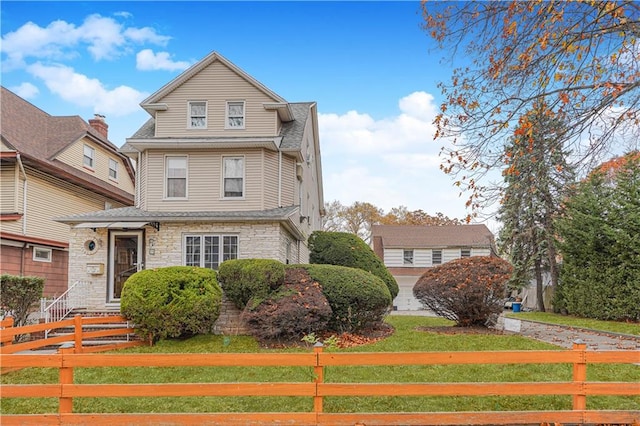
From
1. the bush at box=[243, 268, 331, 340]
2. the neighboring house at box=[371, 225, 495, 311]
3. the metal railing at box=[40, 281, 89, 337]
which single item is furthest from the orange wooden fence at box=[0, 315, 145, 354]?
the neighboring house at box=[371, 225, 495, 311]

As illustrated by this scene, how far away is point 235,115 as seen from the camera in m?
15.5

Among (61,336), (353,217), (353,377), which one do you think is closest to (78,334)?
(61,336)

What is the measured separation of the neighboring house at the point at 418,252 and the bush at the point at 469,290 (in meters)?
18.6

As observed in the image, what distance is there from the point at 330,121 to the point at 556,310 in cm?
1394

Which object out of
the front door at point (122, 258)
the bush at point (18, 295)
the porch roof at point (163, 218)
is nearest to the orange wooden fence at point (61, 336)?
the bush at point (18, 295)

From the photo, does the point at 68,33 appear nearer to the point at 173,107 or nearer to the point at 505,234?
the point at 173,107

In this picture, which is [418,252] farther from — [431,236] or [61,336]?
Result: [61,336]

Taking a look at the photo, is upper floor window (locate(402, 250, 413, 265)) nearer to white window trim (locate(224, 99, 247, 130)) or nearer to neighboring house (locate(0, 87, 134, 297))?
neighboring house (locate(0, 87, 134, 297))

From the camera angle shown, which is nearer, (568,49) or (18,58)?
(568,49)

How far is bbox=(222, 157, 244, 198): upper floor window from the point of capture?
595 inches

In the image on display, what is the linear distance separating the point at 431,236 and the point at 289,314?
2312 cm

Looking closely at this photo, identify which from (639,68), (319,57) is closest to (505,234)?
(319,57)

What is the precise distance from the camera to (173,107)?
15.5 m

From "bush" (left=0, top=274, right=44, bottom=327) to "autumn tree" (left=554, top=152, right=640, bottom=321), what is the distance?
650 inches
